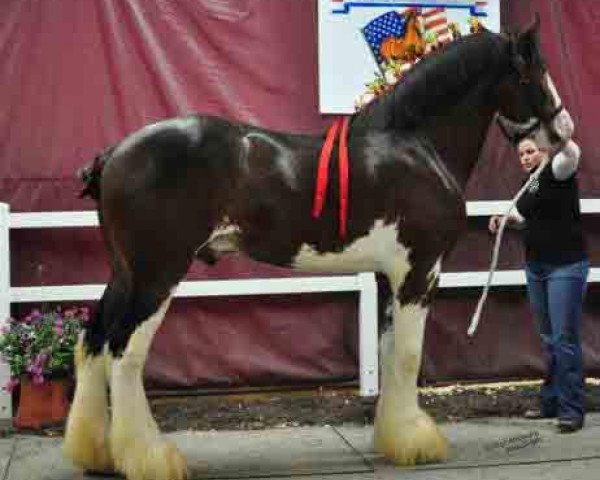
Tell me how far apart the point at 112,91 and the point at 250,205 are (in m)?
1.97

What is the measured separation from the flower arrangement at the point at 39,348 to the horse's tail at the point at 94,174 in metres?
1.20

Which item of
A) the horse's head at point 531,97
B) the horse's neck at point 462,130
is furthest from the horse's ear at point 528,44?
the horse's neck at point 462,130

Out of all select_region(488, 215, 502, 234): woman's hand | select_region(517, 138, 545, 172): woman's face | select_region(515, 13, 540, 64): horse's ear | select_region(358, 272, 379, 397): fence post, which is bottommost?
select_region(358, 272, 379, 397): fence post

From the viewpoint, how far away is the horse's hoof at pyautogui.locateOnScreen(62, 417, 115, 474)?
12.5 feet

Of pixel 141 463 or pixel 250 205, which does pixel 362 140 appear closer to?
pixel 250 205

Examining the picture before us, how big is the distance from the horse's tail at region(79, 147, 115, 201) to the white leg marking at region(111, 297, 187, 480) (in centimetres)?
66

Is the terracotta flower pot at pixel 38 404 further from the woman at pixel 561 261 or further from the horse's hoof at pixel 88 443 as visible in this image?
the woman at pixel 561 261

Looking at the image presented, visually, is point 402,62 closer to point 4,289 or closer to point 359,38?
point 359,38

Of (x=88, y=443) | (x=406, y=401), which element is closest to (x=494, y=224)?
(x=406, y=401)

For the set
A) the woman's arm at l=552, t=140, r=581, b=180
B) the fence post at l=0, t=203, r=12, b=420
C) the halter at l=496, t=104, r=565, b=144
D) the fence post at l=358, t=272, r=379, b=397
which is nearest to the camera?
the halter at l=496, t=104, r=565, b=144

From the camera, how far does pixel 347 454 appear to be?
4.34 m

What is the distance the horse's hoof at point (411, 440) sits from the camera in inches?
158

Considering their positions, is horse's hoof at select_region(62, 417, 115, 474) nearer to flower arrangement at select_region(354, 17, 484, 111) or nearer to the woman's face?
flower arrangement at select_region(354, 17, 484, 111)

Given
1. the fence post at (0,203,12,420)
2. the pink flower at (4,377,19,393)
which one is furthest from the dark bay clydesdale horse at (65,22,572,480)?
the fence post at (0,203,12,420)
